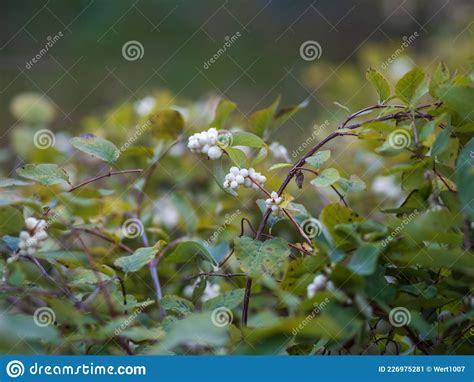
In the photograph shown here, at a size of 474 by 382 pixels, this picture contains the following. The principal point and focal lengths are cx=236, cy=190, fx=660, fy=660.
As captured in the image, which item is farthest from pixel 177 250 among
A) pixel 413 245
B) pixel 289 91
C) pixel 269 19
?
pixel 269 19

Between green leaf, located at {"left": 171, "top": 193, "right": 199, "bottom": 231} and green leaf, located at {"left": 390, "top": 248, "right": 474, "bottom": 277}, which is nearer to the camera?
green leaf, located at {"left": 390, "top": 248, "right": 474, "bottom": 277}

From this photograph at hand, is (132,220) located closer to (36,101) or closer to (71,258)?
(71,258)

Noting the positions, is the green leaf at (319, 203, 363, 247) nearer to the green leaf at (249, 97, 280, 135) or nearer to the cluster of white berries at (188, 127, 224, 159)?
the cluster of white berries at (188, 127, 224, 159)

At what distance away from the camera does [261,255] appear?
0.73 metres

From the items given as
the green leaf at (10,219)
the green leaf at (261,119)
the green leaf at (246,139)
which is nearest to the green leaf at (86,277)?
the green leaf at (10,219)

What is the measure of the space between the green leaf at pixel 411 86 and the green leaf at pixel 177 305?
1.17 ft

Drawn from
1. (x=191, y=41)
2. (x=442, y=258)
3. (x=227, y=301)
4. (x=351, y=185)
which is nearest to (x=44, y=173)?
(x=227, y=301)

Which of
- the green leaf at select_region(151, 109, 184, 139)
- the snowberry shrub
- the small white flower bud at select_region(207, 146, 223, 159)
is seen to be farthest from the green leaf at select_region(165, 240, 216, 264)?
the green leaf at select_region(151, 109, 184, 139)

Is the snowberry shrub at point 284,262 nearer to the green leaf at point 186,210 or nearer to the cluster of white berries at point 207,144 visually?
the cluster of white berries at point 207,144

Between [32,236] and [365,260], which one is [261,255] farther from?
[32,236]

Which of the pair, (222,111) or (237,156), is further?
(222,111)

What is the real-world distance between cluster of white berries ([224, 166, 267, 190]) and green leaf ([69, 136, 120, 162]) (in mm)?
164

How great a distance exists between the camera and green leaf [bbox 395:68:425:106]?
2.60ft

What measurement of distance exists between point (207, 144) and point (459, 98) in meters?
0.30
